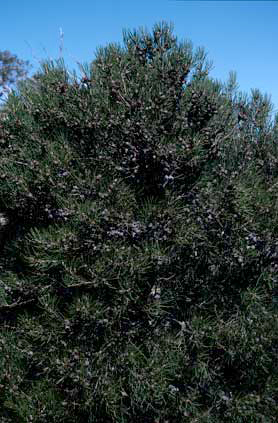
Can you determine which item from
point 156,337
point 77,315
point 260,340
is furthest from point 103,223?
point 260,340

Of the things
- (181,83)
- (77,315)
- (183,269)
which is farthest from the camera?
(181,83)

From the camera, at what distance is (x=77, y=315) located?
266 cm

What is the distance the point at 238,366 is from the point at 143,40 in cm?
228

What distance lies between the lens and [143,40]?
129 inches

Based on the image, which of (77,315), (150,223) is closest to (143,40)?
(150,223)

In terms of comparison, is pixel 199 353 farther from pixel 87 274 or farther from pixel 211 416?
pixel 87 274

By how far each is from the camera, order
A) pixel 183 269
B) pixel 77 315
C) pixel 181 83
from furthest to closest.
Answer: pixel 181 83 < pixel 183 269 < pixel 77 315

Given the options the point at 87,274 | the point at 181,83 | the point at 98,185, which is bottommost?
the point at 87,274

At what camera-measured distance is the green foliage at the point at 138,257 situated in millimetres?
2660

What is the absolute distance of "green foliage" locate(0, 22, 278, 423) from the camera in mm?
2660

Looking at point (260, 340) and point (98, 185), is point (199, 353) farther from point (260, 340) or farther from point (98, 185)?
point (98, 185)

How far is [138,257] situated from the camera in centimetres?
267

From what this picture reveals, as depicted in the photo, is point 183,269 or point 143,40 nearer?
point 183,269

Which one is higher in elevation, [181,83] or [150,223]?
[181,83]
